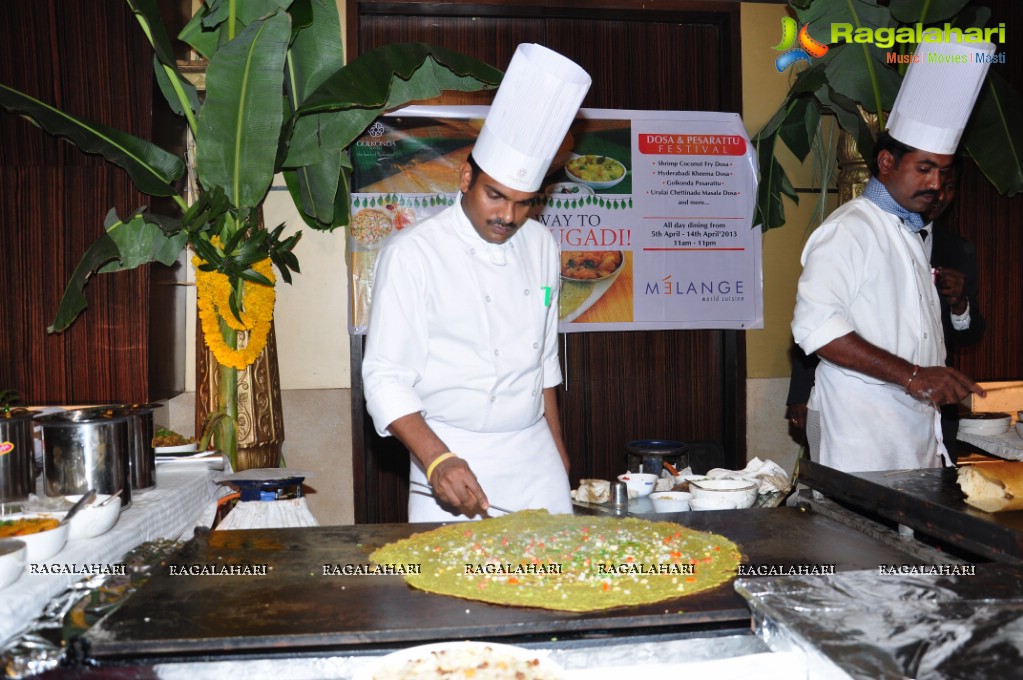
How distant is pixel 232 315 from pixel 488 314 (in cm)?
137

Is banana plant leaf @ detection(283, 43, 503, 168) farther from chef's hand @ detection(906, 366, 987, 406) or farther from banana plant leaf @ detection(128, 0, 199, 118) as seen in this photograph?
chef's hand @ detection(906, 366, 987, 406)

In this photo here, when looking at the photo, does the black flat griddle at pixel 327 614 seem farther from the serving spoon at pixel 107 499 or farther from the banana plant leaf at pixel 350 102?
the banana plant leaf at pixel 350 102

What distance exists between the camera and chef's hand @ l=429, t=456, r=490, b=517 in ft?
5.85

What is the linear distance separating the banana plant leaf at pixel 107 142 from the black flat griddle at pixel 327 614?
2007 mm

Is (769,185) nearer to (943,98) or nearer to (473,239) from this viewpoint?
(943,98)

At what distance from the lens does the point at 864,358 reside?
243 centimetres

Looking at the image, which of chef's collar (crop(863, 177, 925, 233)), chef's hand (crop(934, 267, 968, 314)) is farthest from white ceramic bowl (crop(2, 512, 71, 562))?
chef's hand (crop(934, 267, 968, 314))

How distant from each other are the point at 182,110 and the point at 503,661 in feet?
10.0

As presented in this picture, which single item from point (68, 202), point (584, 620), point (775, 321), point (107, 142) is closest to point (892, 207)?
point (775, 321)

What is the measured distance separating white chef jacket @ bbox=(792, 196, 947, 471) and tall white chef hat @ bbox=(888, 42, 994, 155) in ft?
0.88

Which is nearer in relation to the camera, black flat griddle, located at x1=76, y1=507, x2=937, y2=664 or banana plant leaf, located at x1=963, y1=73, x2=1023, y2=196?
black flat griddle, located at x1=76, y1=507, x2=937, y2=664

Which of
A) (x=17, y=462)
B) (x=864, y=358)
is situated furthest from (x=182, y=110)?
(x=864, y=358)

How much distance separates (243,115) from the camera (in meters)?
3.09

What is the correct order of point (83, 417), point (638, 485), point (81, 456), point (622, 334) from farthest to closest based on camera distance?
point (622, 334), point (638, 485), point (83, 417), point (81, 456)
